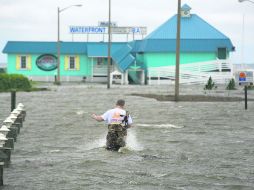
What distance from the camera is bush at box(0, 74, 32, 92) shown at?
52.3m

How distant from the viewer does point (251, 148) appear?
19.3 meters

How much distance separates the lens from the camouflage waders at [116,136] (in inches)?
707

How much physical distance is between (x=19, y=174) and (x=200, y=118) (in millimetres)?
15247

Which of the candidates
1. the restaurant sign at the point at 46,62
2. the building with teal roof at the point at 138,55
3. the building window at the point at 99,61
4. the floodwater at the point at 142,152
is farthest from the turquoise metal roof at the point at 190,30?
the floodwater at the point at 142,152

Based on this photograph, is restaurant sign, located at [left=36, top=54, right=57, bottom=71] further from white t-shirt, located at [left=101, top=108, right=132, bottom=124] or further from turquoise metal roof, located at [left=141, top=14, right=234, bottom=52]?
white t-shirt, located at [left=101, top=108, right=132, bottom=124]

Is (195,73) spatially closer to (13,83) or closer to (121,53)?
(121,53)

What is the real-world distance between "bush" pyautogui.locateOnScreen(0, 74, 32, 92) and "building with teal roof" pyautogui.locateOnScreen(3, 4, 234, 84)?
18423mm

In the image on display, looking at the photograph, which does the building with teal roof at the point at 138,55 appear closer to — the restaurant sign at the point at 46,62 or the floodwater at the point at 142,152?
the restaurant sign at the point at 46,62

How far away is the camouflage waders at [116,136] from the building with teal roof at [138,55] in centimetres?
5146

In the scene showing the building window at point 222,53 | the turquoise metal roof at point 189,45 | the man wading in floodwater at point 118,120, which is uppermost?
the turquoise metal roof at point 189,45

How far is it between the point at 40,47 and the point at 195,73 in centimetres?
2423

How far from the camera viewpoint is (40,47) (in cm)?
8588

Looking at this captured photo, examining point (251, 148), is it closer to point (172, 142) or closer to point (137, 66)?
point (172, 142)

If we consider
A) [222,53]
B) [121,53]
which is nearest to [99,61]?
[121,53]
